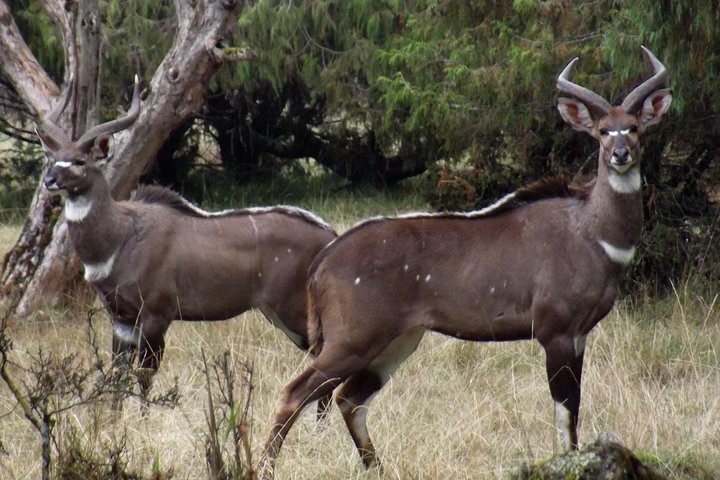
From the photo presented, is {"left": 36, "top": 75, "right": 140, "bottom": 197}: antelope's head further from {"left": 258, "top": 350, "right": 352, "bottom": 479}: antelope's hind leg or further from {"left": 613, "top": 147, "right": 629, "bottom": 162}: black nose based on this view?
{"left": 613, "top": 147, "right": 629, "bottom": 162}: black nose

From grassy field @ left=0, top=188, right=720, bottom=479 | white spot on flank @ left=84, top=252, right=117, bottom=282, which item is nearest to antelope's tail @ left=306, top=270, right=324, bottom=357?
grassy field @ left=0, top=188, right=720, bottom=479

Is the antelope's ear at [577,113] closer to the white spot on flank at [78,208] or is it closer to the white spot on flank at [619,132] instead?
the white spot on flank at [619,132]

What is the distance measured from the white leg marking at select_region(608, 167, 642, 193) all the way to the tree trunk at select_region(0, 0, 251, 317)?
281 cm

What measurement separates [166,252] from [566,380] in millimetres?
2435

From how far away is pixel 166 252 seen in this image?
6.66 metres

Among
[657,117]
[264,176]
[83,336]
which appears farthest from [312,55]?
[657,117]

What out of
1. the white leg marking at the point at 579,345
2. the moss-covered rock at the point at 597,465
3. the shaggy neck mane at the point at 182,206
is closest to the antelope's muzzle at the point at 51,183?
the shaggy neck mane at the point at 182,206

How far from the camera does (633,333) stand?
283 inches

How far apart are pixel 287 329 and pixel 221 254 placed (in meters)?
0.57

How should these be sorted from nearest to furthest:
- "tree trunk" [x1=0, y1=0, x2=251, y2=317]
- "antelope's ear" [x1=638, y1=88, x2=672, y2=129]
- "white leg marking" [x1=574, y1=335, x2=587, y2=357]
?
"white leg marking" [x1=574, y1=335, x2=587, y2=357] → "antelope's ear" [x1=638, y1=88, x2=672, y2=129] → "tree trunk" [x1=0, y1=0, x2=251, y2=317]

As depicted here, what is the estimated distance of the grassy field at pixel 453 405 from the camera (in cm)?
504

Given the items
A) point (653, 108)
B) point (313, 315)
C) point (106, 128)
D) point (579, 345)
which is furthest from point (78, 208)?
point (653, 108)

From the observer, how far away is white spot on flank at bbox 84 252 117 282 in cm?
650

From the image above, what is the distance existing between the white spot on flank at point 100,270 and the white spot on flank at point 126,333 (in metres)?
0.27
